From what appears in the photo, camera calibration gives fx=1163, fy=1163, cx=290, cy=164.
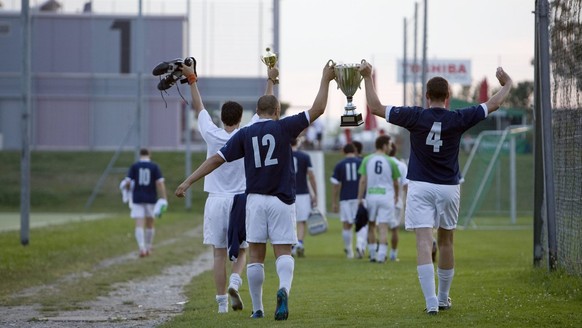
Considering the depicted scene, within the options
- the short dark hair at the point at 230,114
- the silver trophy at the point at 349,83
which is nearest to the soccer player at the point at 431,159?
the silver trophy at the point at 349,83

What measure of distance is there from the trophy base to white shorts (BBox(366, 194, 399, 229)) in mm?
8907

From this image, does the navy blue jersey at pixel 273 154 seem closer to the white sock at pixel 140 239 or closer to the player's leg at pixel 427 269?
the player's leg at pixel 427 269

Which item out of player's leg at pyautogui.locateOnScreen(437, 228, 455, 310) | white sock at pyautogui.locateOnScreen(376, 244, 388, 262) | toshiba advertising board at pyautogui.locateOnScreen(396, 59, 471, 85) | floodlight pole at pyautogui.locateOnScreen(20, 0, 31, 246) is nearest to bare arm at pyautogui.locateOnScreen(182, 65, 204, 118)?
player's leg at pyautogui.locateOnScreen(437, 228, 455, 310)

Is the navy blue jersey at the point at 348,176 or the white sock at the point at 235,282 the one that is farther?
the navy blue jersey at the point at 348,176

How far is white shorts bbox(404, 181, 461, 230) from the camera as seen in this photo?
988 centimetres

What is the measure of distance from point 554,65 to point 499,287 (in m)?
2.83

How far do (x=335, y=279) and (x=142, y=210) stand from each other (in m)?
7.77

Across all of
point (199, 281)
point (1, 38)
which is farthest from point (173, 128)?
point (199, 281)

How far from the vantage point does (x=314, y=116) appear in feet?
31.6

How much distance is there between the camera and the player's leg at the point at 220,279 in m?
11.2

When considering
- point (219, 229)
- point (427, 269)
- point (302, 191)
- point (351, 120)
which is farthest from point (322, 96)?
point (302, 191)

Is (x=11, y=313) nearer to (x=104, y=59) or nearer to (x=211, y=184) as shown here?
(x=211, y=184)

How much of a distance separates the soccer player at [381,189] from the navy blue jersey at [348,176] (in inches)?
69.4

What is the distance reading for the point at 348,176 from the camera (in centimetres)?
2094
